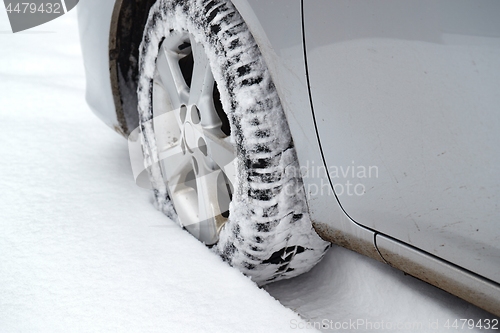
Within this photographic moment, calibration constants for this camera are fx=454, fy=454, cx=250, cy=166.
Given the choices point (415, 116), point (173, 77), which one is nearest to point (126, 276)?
point (173, 77)

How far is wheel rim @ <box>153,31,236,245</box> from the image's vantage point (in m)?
1.18

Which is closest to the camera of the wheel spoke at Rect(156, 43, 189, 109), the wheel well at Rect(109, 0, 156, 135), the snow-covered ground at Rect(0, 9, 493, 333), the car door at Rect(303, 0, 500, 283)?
the car door at Rect(303, 0, 500, 283)

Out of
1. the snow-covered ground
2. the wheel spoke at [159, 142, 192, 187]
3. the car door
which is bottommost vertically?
the snow-covered ground

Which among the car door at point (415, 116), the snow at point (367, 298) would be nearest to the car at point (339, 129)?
the car door at point (415, 116)

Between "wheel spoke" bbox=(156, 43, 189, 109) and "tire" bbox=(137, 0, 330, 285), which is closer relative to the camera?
"tire" bbox=(137, 0, 330, 285)

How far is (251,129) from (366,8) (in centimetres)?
37

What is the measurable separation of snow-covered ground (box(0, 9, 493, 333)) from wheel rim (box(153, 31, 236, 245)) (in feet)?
0.28

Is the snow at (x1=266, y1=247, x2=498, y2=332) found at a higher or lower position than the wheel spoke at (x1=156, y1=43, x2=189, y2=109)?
lower

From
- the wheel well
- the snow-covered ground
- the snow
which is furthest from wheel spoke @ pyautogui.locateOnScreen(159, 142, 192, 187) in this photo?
the snow

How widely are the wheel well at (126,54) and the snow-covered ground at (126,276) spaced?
0.72ft

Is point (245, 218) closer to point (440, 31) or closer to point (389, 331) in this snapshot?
point (389, 331)

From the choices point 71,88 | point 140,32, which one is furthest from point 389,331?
point 71,88

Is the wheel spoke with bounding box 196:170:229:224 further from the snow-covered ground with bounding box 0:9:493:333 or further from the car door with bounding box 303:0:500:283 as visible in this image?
the car door with bounding box 303:0:500:283

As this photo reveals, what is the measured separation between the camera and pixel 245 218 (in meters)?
1.06
